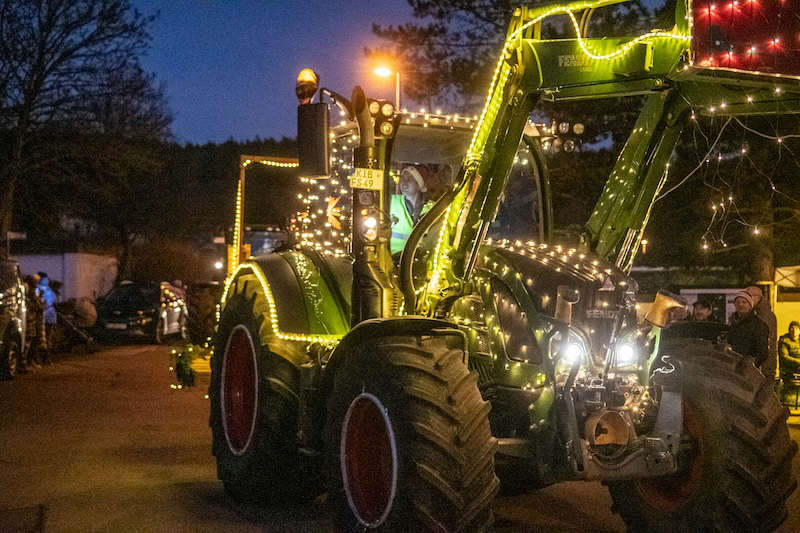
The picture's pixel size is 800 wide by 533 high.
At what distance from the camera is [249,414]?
7727mm

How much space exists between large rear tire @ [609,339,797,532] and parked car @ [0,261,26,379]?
13.3 meters

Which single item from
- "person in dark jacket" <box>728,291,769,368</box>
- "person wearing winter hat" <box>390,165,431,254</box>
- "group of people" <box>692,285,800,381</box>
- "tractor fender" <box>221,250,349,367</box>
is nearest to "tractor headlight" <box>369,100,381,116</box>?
"person wearing winter hat" <box>390,165,431,254</box>

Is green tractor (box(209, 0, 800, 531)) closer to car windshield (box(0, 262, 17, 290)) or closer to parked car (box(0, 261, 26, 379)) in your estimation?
parked car (box(0, 261, 26, 379))

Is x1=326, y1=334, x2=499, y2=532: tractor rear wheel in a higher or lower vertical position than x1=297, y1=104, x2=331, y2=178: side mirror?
lower

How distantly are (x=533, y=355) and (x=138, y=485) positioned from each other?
4.04 meters

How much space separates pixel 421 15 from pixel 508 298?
19329mm

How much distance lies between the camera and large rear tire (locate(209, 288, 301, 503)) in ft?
22.2

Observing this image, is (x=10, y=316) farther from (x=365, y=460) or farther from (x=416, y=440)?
(x=416, y=440)

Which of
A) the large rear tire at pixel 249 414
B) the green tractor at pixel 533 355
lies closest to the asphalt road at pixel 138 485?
the large rear tire at pixel 249 414

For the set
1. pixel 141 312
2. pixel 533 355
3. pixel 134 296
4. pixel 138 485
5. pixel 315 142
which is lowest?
pixel 141 312

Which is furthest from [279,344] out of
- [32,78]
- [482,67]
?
[32,78]

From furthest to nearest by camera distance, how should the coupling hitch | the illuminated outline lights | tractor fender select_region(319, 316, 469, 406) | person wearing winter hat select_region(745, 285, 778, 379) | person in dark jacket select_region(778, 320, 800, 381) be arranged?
person in dark jacket select_region(778, 320, 800, 381) → person wearing winter hat select_region(745, 285, 778, 379) → the illuminated outline lights → the coupling hitch → tractor fender select_region(319, 316, 469, 406)

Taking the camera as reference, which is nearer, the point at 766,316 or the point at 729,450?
the point at 729,450

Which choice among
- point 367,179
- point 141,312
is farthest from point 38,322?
point 367,179
